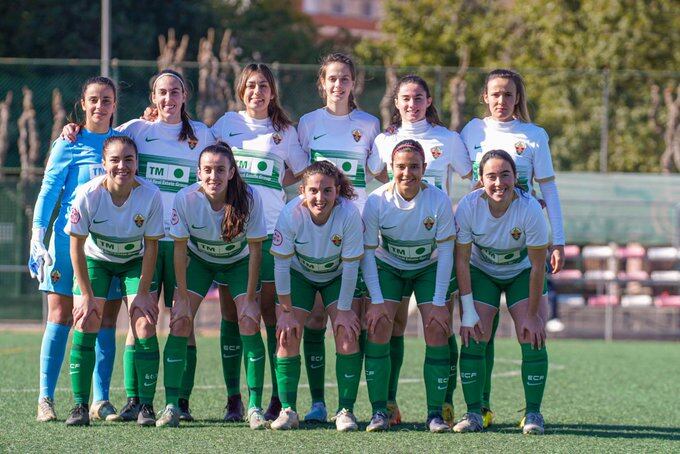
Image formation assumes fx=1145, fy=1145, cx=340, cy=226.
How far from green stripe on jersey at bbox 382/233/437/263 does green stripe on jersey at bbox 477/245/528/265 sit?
10.9 inches

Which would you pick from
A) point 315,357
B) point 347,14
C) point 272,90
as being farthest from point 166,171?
point 347,14

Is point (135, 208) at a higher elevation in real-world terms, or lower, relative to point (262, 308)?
higher

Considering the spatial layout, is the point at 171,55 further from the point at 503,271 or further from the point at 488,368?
the point at 503,271

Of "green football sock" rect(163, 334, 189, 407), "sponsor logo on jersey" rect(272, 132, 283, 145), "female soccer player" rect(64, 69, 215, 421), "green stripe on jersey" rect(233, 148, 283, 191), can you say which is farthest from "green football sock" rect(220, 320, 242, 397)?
"sponsor logo on jersey" rect(272, 132, 283, 145)

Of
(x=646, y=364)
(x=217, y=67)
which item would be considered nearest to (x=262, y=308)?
(x=646, y=364)

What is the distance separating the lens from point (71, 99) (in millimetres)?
17141

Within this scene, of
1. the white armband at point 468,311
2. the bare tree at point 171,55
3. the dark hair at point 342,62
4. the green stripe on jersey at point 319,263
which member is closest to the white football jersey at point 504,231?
the white armband at point 468,311

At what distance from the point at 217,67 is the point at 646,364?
7.32m

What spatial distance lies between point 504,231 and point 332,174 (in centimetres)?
96

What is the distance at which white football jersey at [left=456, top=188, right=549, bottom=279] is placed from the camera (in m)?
6.03

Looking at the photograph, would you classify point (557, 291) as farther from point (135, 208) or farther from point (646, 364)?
point (135, 208)

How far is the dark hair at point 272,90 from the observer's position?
6500 millimetres

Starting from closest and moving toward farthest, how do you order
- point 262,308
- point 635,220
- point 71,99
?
point 262,308
point 635,220
point 71,99

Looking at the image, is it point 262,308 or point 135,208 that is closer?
point 135,208
